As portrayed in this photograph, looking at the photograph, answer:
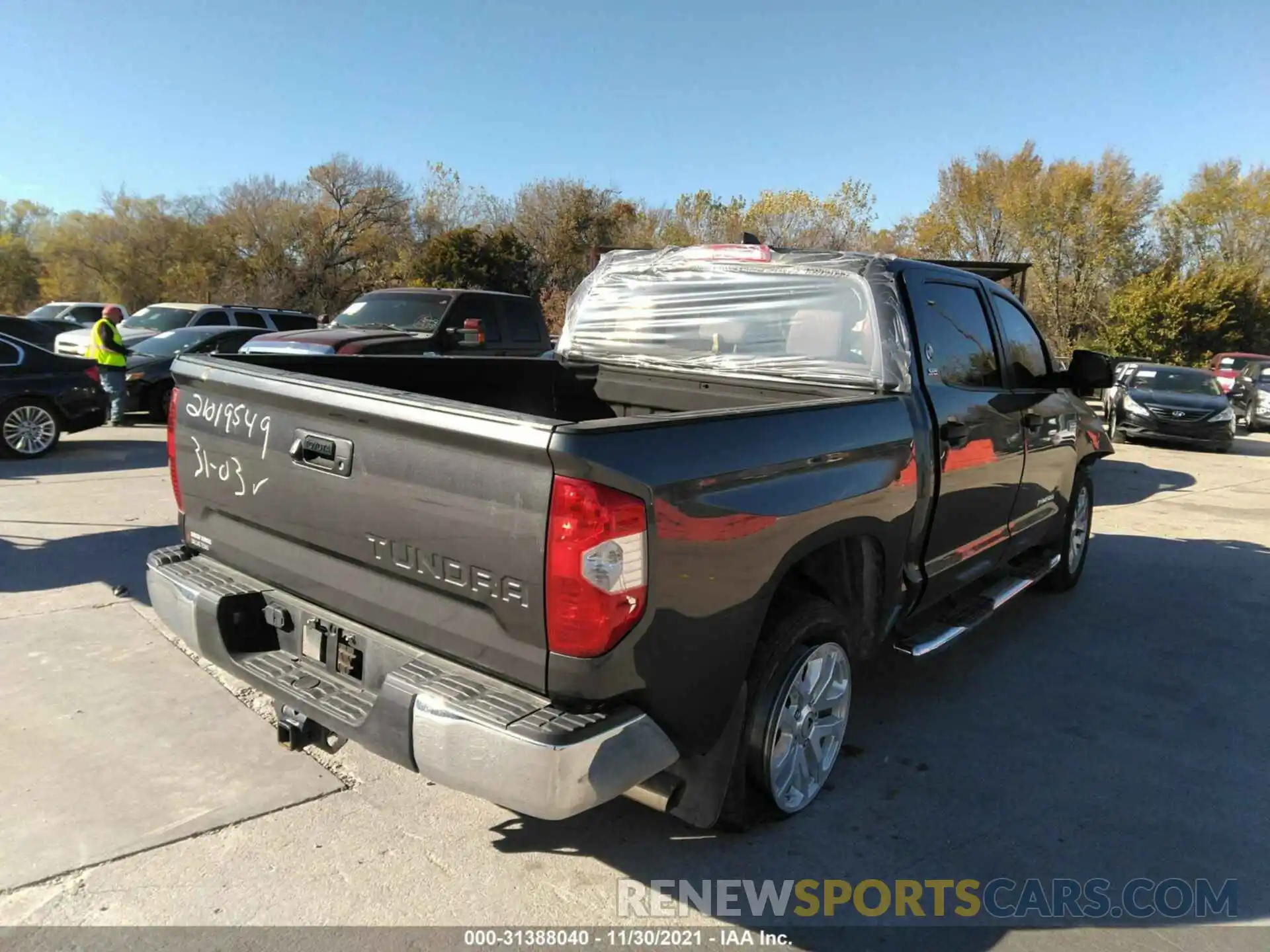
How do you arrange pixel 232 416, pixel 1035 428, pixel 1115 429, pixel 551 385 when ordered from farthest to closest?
pixel 1115 429, pixel 1035 428, pixel 551 385, pixel 232 416

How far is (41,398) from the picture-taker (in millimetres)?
9586

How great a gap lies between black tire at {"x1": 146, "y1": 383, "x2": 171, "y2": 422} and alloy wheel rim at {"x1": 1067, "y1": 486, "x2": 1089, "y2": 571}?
11.7 meters

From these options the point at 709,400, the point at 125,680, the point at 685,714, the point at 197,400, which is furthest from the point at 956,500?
the point at 125,680

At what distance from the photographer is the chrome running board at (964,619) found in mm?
3719

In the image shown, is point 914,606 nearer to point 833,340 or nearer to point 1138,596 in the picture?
point 833,340

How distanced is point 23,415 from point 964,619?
9909 mm

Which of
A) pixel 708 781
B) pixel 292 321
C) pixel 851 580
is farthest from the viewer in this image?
pixel 292 321

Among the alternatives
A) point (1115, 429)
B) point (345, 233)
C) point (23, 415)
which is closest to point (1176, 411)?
point (1115, 429)

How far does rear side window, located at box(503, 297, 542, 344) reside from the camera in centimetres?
1134

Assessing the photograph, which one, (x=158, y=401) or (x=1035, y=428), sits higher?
(x=1035, y=428)

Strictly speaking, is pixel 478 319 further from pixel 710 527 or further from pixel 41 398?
pixel 710 527

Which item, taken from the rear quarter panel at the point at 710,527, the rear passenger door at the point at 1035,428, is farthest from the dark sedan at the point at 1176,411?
the rear quarter panel at the point at 710,527

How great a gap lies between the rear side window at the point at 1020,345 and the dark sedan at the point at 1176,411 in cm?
1206

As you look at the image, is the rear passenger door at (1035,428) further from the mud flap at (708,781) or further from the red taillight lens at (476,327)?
the red taillight lens at (476,327)
